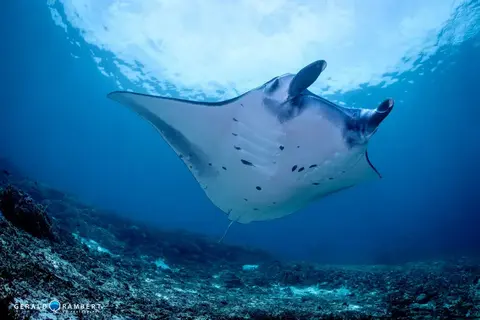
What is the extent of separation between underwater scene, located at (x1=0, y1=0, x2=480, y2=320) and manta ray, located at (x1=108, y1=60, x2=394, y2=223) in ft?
0.08

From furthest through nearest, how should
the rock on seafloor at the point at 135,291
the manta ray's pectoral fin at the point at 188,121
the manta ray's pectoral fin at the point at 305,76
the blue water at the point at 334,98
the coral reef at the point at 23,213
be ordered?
the blue water at the point at 334,98 < the manta ray's pectoral fin at the point at 188,121 < the coral reef at the point at 23,213 < the manta ray's pectoral fin at the point at 305,76 < the rock on seafloor at the point at 135,291

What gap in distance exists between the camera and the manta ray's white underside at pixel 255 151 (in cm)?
338

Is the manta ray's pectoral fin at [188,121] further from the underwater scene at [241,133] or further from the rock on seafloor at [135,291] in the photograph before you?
the rock on seafloor at [135,291]

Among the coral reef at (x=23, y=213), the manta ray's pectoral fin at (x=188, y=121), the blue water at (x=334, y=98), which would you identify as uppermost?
the blue water at (x=334, y=98)

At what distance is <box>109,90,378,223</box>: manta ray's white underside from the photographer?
3.38 m

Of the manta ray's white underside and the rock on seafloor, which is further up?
the manta ray's white underside

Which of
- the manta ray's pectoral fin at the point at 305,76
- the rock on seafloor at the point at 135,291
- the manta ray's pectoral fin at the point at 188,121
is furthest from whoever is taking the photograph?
the manta ray's pectoral fin at the point at 188,121

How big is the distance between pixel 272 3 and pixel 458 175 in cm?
4952

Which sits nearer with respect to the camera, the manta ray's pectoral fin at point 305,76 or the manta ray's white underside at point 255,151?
the manta ray's pectoral fin at point 305,76

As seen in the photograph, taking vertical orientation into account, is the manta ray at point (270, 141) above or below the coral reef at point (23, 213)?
above

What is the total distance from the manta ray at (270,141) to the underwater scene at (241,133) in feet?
0.08

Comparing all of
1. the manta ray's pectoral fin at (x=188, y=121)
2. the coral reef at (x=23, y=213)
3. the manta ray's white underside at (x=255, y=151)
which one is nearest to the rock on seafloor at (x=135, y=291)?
the coral reef at (x=23, y=213)

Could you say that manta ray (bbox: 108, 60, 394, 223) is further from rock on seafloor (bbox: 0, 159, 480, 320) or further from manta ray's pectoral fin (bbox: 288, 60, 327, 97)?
rock on seafloor (bbox: 0, 159, 480, 320)

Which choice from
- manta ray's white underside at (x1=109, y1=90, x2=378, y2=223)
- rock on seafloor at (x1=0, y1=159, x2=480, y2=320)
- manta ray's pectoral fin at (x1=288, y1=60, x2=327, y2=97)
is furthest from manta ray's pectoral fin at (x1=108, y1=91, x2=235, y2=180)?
rock on seafloor at (x1=0, y1=159, x2=480, y2=320)
